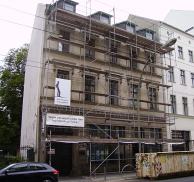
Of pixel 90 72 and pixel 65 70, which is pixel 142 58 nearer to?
pixel 90 72

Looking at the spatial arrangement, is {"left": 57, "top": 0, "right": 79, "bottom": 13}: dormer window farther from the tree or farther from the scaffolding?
the tree

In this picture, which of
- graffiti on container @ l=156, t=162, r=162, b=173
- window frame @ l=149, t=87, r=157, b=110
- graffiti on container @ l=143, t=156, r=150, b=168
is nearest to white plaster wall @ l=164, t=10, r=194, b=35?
window frame @ l=149, t=87, r=157, b=110

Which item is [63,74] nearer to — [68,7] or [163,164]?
[68,7]

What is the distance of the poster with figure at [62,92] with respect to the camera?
18.7m

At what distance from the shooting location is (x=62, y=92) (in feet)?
62.3

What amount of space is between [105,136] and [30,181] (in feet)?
33.5

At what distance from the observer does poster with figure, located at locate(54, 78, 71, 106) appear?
61.4 feet

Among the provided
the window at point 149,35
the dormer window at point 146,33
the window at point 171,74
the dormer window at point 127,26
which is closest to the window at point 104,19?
the dormer window at point 127,26

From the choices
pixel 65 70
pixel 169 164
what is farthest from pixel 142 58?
pixel 169 164

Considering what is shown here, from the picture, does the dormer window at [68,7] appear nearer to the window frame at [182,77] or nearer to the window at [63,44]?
the window at [63,44]

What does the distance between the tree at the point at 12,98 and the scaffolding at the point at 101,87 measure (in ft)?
43.0

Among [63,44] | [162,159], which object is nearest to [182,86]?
[162,159]

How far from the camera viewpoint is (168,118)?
26.9 m

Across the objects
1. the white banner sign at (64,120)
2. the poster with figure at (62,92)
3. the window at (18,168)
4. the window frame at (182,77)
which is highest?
the window frame at (182,77)
